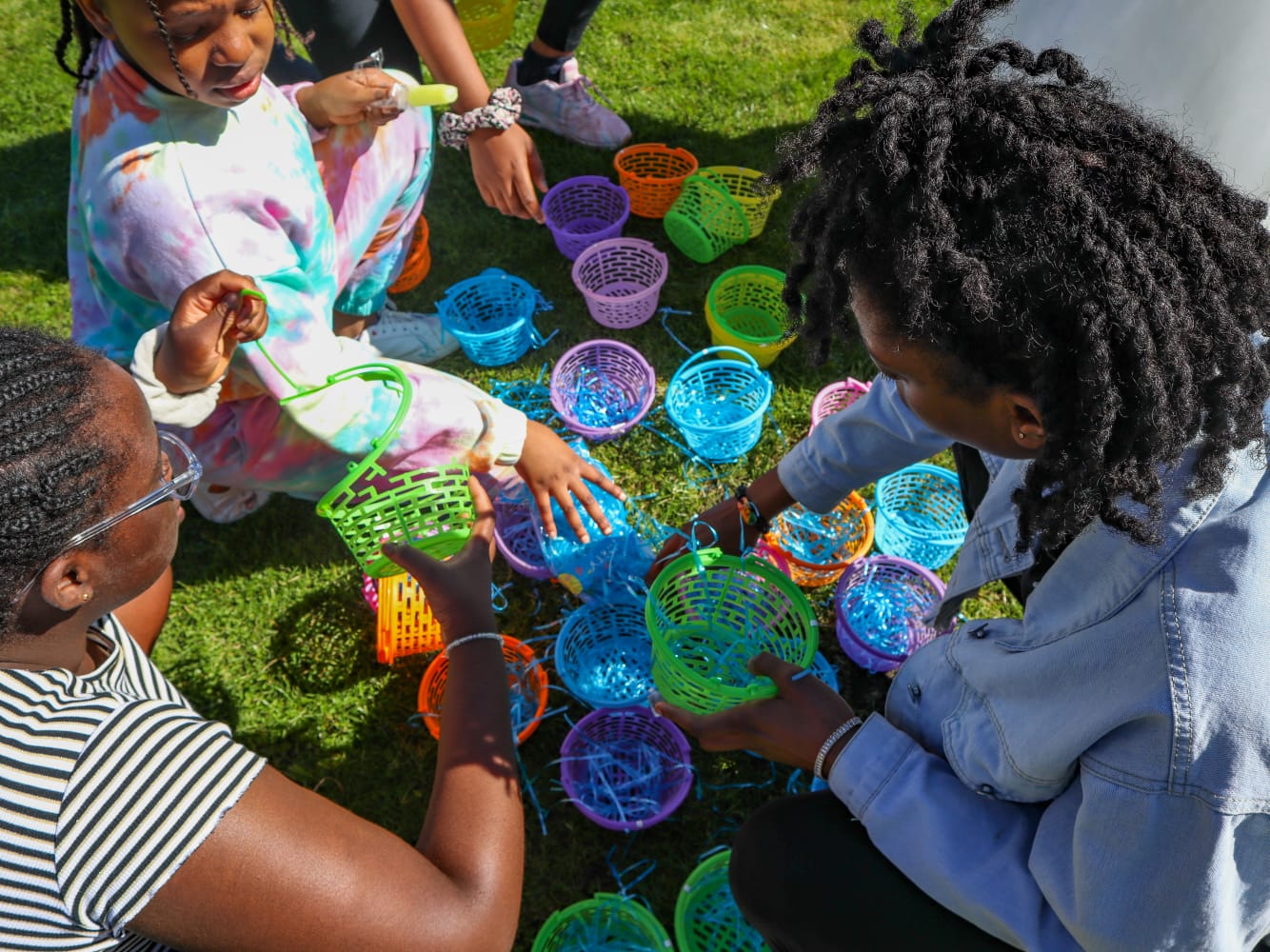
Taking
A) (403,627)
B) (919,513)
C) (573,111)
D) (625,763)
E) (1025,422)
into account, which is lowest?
(403,627)

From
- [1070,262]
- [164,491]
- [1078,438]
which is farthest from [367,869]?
[1070,262]

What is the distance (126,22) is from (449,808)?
175cm

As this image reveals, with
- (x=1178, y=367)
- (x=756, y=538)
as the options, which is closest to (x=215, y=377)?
(x=756, y=538)

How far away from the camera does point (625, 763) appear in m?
2.49

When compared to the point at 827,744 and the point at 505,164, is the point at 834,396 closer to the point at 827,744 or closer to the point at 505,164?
the point at 505,164

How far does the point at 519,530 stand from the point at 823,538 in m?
1.01

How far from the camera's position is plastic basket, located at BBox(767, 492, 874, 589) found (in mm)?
2758

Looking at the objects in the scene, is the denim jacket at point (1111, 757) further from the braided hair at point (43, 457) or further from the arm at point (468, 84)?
the arm at point (468, 84)

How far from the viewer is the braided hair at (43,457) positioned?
1.26m

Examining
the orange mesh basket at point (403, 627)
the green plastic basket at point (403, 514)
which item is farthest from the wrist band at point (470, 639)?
the orange mesh basket at point (403, 627)

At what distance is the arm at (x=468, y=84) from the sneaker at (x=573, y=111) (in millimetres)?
1163

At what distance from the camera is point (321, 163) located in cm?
280

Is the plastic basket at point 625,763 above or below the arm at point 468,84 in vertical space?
below

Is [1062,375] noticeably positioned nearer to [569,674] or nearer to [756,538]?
[756,538]
